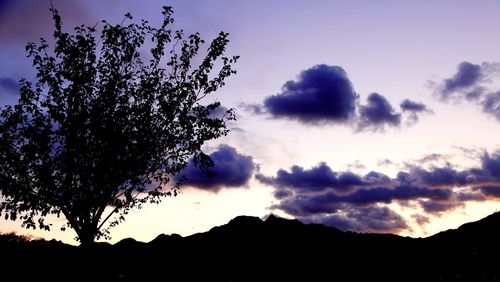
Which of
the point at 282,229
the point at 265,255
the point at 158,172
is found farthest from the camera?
the point at 158,172

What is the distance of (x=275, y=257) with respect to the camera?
2119 centimetres

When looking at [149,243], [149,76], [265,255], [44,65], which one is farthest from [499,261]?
[44,65]

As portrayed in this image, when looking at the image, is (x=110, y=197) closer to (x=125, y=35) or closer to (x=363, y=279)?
(x=125, y=35)

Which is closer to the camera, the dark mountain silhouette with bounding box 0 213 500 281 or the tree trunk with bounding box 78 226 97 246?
the dark mountain silhouette with bounding box 0 213 500 281

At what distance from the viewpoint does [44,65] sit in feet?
91.8

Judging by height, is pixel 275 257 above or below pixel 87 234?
below

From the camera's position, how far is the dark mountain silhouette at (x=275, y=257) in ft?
63.7

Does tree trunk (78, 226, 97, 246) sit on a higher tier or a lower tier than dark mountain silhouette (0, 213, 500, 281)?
higher

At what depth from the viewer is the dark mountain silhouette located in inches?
765

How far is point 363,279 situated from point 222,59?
1567 cm

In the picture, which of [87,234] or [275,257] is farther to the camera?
[87,234]

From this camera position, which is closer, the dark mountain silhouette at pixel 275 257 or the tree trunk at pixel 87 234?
the dark mountain silhouette at pixel 275 257

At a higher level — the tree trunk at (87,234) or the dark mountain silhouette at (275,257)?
the tree trunk at (87,234)

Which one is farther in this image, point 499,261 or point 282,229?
point 282,229
